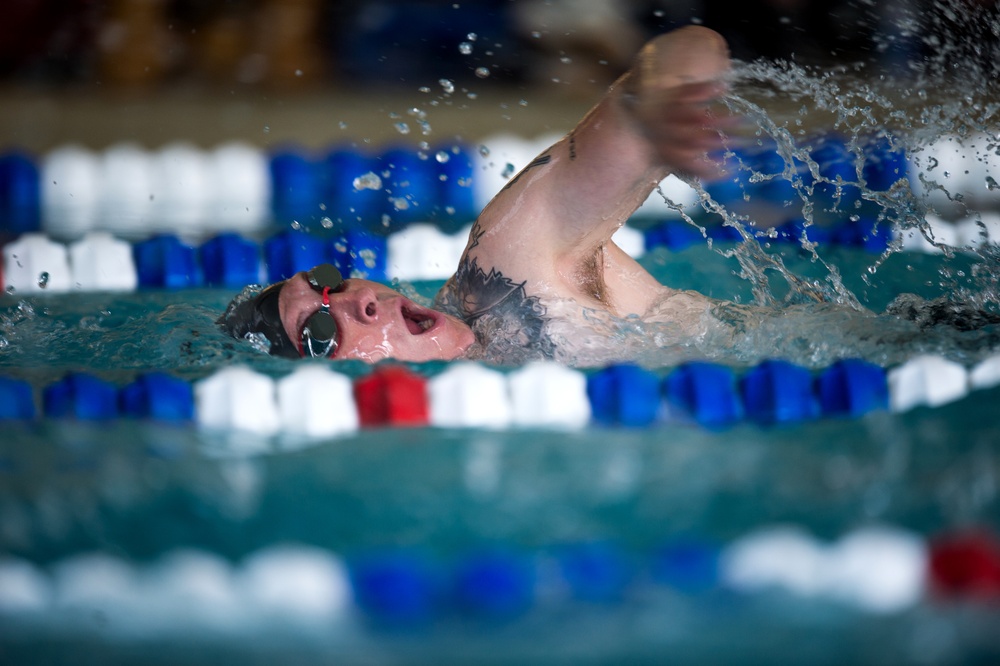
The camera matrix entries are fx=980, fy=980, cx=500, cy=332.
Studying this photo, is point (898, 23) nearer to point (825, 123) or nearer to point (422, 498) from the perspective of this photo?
point (825, 123)

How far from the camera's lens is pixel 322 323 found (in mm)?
1575

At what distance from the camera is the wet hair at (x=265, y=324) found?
5.34ft

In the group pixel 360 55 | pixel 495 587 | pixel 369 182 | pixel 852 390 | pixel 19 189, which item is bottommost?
pixel 495 587

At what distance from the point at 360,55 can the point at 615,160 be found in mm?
3342

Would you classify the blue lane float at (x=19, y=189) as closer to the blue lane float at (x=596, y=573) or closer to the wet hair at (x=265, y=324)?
the wet hair at (x=265, y=324)

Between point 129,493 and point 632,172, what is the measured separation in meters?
0.79

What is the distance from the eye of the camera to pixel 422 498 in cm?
116

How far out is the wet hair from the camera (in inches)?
64.1

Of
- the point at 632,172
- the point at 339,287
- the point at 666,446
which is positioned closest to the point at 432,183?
the point at 339,287

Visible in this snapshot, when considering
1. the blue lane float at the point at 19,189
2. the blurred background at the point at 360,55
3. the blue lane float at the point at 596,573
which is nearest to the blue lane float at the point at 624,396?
the blue lane float at the point at 596,573

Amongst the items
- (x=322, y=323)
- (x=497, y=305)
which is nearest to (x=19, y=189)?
(x=322, y=323)

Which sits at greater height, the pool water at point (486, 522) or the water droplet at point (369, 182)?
the water droplet at point (369, 182)

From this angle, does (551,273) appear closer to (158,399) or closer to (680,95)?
(680,95)

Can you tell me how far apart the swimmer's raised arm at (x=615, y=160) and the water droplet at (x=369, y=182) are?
1.29 metres
